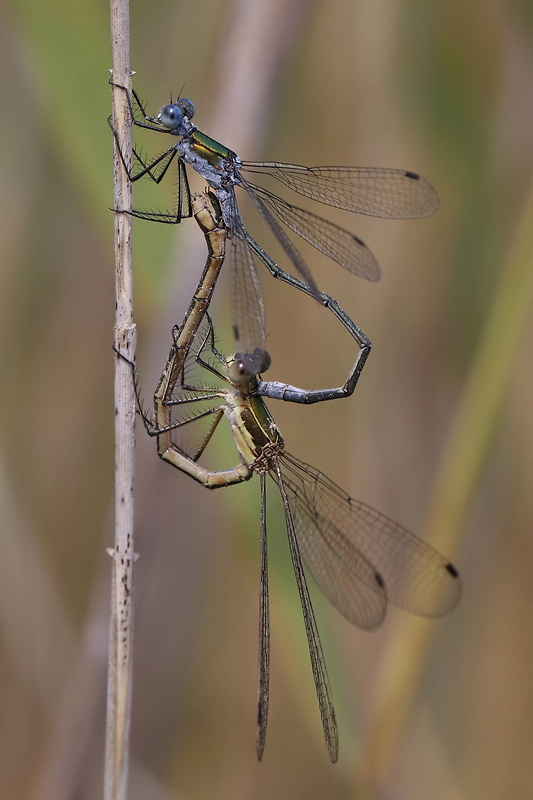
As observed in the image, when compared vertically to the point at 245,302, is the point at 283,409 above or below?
below

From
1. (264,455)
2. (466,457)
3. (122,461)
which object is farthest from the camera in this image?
(264,455)

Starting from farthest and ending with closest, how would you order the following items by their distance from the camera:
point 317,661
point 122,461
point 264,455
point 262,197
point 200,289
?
point 264,455 → point 262,197 → point 317,661 → point 200,289 → point 122,461

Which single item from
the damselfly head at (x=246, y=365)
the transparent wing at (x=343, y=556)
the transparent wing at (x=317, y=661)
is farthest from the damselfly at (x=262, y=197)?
the transparent wing at (x=317, y=661)

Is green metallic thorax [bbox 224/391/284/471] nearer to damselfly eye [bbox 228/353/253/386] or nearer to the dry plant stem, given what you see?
damselfly eye [bbox 228/353/253/386]

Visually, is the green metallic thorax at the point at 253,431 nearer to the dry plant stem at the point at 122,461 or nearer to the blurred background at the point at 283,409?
the blurred background at the point at 283,409

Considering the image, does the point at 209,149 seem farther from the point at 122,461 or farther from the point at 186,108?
the point at 122,461

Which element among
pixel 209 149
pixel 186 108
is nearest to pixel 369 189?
pixel 209 149

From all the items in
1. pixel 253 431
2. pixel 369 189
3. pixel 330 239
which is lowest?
pixel 253 431

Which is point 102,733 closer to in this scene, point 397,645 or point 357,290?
point 397,645
